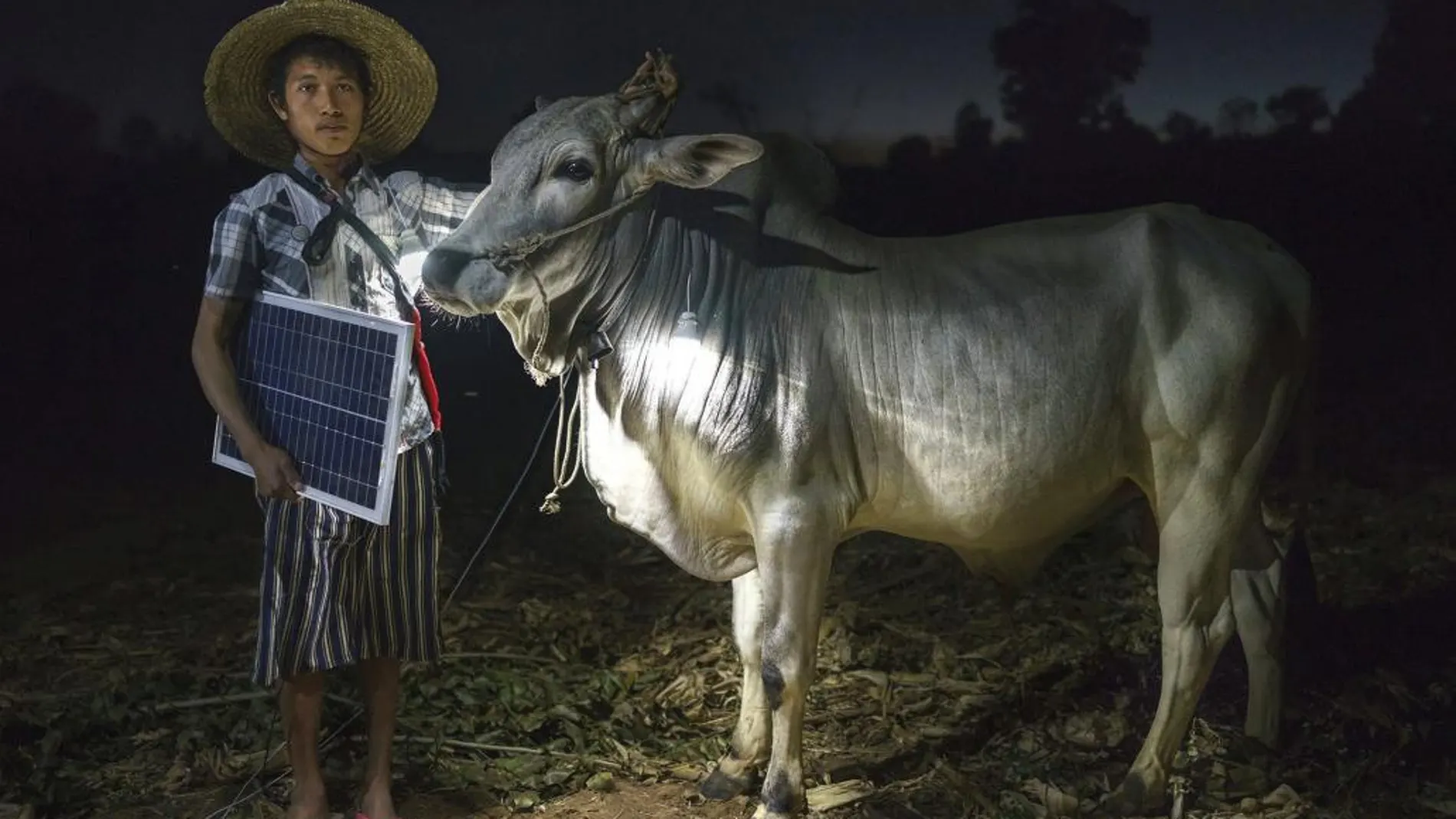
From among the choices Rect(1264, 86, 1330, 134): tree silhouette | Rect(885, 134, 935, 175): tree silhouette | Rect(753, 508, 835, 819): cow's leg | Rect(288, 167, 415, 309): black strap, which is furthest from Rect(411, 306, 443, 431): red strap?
Rect(1264, 86, 1330, 134): tree silhouette

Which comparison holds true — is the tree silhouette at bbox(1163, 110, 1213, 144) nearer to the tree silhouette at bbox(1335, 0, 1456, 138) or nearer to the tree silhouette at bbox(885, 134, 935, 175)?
the tree silhouette at bbox(1335, 0, 1456, 138)

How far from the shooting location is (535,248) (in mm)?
3178

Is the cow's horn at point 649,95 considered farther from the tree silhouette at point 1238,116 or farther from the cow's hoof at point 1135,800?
the tree silhouette at point 1238,116

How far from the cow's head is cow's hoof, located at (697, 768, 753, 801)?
148 centimetres

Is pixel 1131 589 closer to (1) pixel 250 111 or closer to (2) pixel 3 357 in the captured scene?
(1) pixel 250 111

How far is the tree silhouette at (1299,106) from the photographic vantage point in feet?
15.9

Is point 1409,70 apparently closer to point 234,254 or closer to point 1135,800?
point 1135,800

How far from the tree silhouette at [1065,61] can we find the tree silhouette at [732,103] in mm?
935

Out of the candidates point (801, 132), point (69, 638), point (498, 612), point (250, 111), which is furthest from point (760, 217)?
point (69, 638)

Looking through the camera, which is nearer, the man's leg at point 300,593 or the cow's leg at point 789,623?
the man's leg at point 300,593

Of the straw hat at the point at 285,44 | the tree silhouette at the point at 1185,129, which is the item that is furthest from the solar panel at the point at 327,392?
the tree silhouette at the point at 1185,129

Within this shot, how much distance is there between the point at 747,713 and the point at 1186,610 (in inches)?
49.7

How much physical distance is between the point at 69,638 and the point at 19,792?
59.9 inches

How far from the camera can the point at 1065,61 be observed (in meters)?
4.96
